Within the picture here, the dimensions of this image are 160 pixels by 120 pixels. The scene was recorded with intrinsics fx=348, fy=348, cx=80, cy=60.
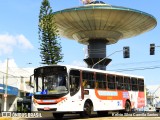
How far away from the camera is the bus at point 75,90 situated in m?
19.9

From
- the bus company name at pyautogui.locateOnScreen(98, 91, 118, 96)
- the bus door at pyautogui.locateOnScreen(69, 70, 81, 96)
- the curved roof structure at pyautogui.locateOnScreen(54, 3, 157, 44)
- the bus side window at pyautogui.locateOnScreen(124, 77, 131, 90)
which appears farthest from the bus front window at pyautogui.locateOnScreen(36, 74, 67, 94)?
the curved roof structure at pyautogui.locateOnScreen(54, 3, 157, 44)

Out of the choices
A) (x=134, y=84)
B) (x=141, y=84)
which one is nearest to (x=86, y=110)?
(x=134, y=84)

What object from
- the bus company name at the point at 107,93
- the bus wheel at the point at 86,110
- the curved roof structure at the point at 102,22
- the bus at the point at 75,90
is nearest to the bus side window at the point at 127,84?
the bus at the point at 75,90

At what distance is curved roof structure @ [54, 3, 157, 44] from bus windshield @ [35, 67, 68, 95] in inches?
1934

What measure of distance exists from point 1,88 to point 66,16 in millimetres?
25988

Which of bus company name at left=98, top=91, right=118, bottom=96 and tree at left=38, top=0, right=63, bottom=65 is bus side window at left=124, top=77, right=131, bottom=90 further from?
tree at left=38, top=0, right=63, bottom=65

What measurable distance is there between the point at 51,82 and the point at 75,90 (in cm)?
158

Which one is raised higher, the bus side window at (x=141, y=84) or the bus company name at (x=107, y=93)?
the bus side window at (x=141, y=84)

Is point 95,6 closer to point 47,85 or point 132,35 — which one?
point 132,35

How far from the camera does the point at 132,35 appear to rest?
282 ft

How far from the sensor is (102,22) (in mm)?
73000

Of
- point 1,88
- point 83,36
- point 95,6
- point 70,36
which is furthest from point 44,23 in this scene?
point 70,36

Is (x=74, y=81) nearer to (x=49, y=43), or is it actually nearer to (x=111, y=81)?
(x=111, y=81)

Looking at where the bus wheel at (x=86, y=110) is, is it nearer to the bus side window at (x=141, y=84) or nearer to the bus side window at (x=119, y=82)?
the bus side window at (x=119, y=82)
